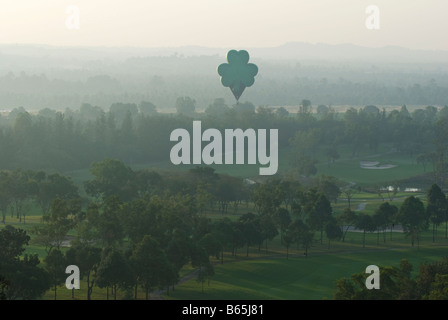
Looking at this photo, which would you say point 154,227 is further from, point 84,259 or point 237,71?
point 237,71

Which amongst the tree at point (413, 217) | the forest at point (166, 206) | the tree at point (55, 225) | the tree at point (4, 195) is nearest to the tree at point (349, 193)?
the forest at point (166, 206)

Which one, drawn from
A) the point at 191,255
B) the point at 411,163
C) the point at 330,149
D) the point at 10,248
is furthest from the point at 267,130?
the point at 10,248

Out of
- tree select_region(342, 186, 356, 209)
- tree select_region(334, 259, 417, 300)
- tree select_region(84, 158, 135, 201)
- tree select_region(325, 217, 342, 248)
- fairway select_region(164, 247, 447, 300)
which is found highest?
tree select_region(84, 158, 135, 201)

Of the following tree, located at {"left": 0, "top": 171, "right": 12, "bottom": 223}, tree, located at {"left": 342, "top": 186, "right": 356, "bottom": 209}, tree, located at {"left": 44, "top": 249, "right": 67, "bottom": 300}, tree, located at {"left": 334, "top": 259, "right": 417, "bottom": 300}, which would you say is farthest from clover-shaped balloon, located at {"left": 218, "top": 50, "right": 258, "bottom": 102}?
Answer: tree, located at {"left": 334, "top": 259, "right": 417, "bottom": 300}

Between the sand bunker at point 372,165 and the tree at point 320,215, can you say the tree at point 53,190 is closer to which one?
the tree at point 320,215

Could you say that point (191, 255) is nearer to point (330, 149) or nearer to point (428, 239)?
point (428, 239)

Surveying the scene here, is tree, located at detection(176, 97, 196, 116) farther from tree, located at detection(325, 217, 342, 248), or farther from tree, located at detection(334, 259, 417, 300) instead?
tree, located at detection(334, 259, 417, 300)

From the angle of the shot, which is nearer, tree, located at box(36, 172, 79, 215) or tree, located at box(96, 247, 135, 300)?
tree, located at box(96, 247, 135, 300)
